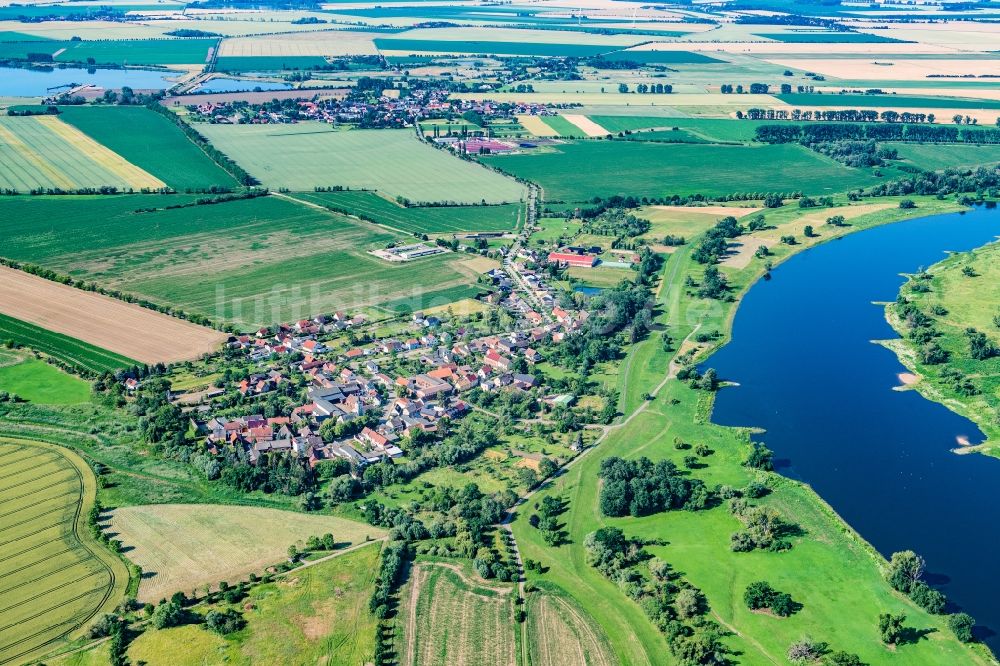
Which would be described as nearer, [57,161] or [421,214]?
[421,214]

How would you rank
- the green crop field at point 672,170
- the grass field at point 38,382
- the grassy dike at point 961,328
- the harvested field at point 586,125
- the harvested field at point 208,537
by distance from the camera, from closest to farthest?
1. the harvested field at point 208,537
2. the grass field at point 38,382
3. the grassy dike at point 961,328
4. the green crop field at point 672,170
5. the harvested field at point 586,125

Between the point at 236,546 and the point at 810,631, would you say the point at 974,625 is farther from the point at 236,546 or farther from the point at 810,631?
the point at 236,546

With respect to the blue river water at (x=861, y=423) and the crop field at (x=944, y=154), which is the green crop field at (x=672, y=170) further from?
the blue river water at (x=861, y=423)

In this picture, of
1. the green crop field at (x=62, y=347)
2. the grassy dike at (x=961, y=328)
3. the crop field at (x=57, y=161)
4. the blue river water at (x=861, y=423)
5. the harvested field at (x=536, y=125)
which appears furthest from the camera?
the harvested field at (x=536, y=125)

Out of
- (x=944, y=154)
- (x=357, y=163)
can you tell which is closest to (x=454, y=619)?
(x=357, y=163)

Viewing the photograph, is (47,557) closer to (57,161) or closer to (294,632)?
(294,632)

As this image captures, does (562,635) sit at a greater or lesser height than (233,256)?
lesser

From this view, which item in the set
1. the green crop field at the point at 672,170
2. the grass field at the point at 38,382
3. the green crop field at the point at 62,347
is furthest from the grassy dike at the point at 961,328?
the grass field at the point at 38,382

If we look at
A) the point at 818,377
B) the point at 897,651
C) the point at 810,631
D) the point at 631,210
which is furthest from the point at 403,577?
the point at 631,210
